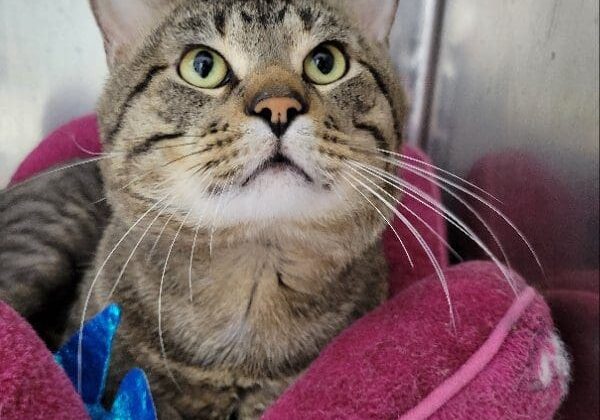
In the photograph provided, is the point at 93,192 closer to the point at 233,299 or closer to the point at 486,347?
the point at 233,299

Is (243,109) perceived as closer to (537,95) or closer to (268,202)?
(268,202)

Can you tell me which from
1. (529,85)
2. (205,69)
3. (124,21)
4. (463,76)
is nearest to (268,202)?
(205,69)

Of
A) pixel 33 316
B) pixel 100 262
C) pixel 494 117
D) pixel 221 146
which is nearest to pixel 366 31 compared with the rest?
pixel 494 117

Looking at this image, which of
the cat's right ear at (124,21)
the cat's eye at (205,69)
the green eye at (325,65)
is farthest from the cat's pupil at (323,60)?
the cat's right ear at (124,21)

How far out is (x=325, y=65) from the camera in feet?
2.62

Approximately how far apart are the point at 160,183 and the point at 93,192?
0.53 metres

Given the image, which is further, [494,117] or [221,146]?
[494,117]

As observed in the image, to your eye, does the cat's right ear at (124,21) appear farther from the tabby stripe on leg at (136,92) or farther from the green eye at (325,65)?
the green eye at (325,65)

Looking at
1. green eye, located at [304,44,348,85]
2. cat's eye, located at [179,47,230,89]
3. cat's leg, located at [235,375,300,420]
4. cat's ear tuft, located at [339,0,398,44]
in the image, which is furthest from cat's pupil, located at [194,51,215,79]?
cat's leg, located at [235,375,300,420]

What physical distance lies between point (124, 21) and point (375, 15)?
37 cm

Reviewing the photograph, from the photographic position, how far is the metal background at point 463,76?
0.87 meters

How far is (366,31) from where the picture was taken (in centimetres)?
96

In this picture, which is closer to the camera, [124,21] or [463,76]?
[124,21]

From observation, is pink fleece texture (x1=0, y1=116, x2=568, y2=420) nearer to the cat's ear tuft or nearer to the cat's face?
the cat's face
